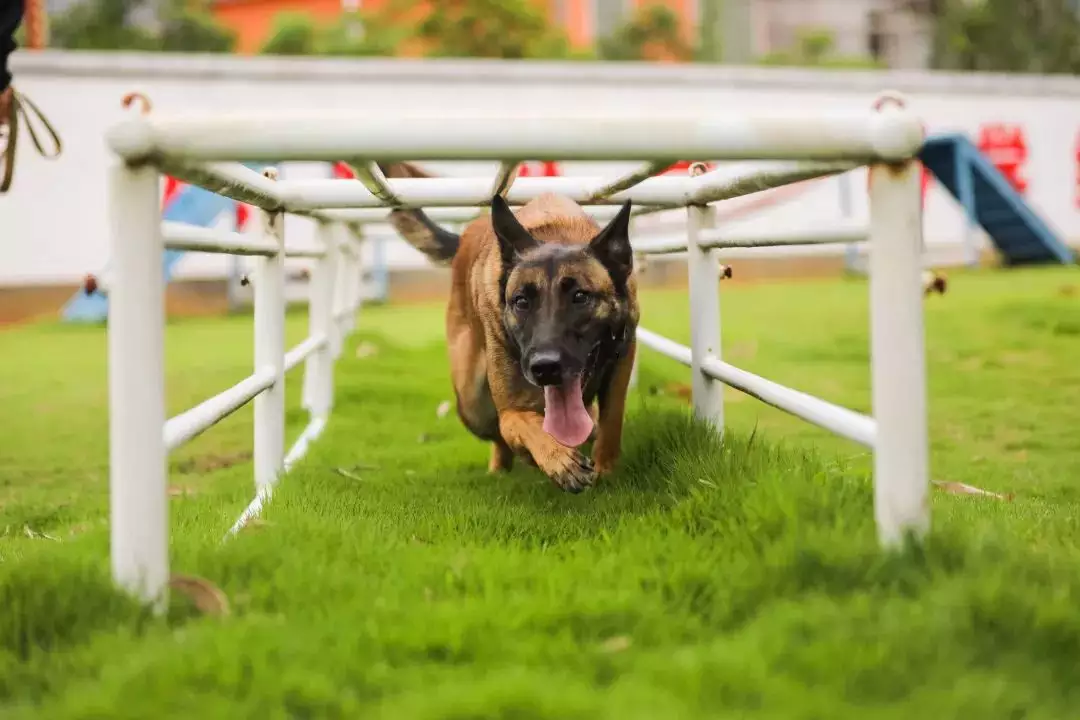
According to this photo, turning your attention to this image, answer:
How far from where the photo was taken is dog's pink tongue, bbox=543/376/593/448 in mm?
2789

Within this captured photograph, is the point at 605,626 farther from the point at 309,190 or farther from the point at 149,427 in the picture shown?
the point at 309,190

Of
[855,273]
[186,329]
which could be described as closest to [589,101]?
[855,273]

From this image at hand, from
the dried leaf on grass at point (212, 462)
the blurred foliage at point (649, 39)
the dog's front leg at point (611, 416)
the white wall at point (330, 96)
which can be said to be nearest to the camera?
the dog's front leg at point (611, 416)

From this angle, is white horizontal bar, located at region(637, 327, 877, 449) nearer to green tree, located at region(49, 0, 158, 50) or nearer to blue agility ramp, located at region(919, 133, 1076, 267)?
blue agility ramp, located at region(919, 133, 1076, 267)

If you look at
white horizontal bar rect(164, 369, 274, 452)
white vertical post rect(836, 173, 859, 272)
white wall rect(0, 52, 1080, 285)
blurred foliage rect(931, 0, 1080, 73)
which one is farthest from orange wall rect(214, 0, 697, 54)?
white horizontal bar rect(164, 369, 274, 452)

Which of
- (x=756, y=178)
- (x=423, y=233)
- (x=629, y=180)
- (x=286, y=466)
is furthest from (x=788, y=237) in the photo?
(x=423, y=233)

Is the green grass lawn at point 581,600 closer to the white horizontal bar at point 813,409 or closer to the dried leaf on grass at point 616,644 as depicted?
the dried leaf on grass at point 616,644

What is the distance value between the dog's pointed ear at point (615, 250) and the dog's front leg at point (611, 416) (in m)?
0.27

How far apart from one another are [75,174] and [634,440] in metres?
11.3

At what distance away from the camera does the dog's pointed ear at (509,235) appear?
277cm

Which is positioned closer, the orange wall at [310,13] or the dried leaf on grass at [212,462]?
the dried leaf on grass at [212,462]

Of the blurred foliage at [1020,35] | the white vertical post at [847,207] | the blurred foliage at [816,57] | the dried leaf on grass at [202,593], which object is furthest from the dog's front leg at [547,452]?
the blurred foliage at [1020,35]

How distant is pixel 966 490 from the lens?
2.94 meters

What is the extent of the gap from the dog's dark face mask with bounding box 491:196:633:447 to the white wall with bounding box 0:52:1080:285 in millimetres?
8631
